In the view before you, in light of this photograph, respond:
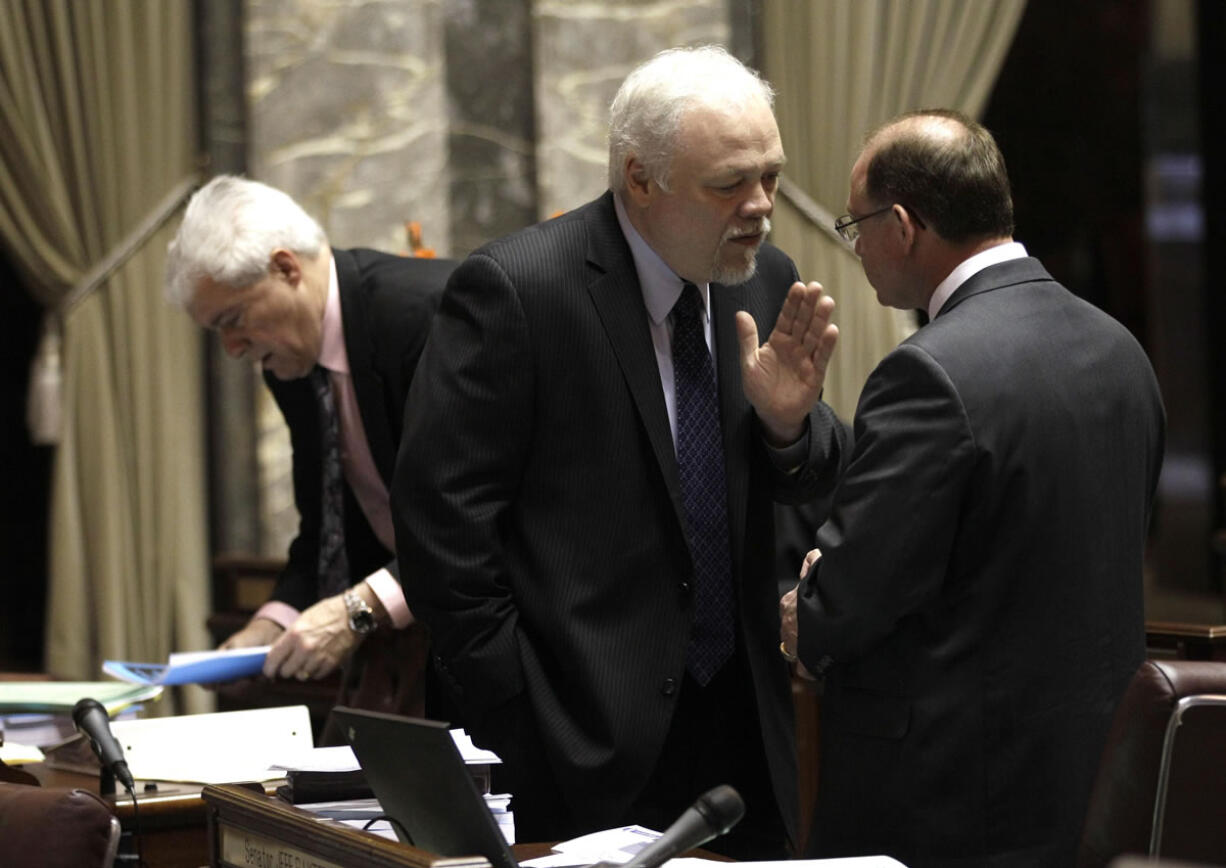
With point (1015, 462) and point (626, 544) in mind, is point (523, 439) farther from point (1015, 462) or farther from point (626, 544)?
point (1015, 462)

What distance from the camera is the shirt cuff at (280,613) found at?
339 cm

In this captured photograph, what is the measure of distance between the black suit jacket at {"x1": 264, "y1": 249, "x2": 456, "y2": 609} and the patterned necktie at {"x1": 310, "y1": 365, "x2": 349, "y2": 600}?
2 cm

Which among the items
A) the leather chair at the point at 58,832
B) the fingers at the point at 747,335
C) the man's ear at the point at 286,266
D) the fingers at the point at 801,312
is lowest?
the leather chair at the point at 58,832

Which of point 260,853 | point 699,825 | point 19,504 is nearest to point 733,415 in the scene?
point 260,853

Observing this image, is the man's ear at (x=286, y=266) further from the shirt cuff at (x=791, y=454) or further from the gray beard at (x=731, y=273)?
the shirt cuff at (x=791, y=454)

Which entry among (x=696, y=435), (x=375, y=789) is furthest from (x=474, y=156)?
(x=375, y=789)

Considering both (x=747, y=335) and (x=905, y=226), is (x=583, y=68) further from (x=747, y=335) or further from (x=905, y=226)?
(x=905, y=226)

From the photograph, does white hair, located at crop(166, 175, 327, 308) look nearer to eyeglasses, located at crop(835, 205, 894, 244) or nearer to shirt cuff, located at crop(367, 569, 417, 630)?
Result: shirt cuff, located at crop(367, 569, 417, 630)

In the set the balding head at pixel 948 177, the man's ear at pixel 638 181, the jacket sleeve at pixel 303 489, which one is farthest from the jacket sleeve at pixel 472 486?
the jacket sleeve at pixel 303 489

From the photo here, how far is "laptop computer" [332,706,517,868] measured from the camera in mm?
1577

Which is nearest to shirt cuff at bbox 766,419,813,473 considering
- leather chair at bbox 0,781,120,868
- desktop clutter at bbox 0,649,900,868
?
desktop clutter at bbox 0,649,900,868

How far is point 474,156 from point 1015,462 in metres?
3.81

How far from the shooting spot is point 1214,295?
21.4 feet

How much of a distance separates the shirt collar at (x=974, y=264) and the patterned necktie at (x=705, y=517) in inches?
15.7
